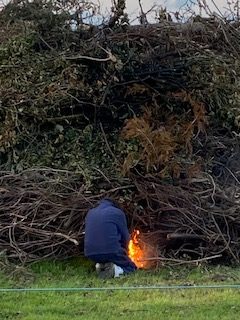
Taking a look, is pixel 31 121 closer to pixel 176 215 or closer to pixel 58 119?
pixel 58 119

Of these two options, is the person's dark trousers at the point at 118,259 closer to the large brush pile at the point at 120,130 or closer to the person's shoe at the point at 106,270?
the person's shoe at the point at 106,270

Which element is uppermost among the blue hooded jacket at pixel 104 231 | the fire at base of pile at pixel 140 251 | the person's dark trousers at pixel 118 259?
the blue hooded jacket at pixel 104 231

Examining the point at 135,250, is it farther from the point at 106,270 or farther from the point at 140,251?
the point at 106,270

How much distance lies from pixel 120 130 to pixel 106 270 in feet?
9.37

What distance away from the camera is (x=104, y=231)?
951cm

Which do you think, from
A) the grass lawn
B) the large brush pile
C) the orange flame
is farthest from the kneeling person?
the large brush pile

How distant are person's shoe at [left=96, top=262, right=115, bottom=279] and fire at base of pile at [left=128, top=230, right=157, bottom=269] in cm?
57

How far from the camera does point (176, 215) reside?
10508mm

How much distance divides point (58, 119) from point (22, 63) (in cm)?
114

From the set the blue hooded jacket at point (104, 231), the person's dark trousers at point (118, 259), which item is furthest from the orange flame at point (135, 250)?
the blue hooded jacket at point (104, 231)

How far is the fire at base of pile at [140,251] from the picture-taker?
1010 cm

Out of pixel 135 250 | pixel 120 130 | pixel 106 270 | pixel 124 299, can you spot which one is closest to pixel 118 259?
pixel 106 270

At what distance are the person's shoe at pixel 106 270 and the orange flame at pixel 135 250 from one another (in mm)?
571

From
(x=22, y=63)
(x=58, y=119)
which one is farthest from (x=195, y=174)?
(x=22, y=63)
